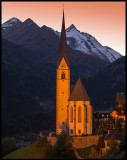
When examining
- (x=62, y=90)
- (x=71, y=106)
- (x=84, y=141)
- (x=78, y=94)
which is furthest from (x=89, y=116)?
(x=84, y=141)

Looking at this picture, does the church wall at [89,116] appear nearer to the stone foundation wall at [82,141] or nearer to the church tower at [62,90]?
the church tower at [62,90]

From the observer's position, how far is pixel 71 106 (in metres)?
128

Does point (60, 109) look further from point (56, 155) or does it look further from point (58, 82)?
point (56, 155)

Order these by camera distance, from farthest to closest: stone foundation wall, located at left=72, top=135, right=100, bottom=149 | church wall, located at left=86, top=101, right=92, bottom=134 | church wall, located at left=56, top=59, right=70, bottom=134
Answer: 1. church wall, located at left=56, top=59, right=70, bottom=134
2. church wall, located at left=86, top=101, right=92, bottom=134
3. stone foundation wall, located at left=72, top=135, right=100, bottom=149

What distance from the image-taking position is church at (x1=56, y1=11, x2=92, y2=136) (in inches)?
4995

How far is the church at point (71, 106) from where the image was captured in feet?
416

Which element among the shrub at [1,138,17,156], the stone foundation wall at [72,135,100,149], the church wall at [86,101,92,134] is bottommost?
the shrub at [1,138,17,156]

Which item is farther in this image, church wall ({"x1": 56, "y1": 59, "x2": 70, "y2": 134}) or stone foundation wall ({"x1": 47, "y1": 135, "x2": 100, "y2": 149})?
church wall ({"x1": 56, "y1": 59, "x2": 70, "y2": 134})

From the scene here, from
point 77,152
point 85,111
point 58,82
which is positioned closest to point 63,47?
point 58,82

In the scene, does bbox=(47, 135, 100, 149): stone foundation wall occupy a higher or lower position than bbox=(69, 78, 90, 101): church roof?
lower

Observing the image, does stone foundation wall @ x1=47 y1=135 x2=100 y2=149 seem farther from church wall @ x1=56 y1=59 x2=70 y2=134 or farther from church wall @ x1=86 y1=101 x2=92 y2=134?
church wall @ x1=56 y1=59 x2=70 y2=134

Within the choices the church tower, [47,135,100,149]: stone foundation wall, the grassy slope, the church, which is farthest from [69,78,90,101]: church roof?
the grassy slope

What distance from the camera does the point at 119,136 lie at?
4309 inches

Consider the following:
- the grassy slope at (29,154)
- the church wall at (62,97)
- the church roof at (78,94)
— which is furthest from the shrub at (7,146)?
the church roof at (78,94)
